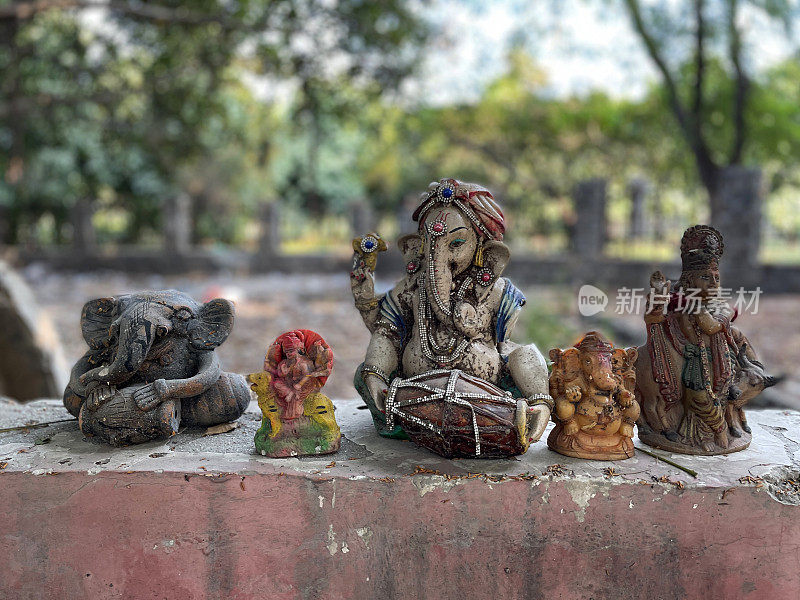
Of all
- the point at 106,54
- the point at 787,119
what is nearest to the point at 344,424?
the point at 106,54

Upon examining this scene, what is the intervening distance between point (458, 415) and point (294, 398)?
59cm

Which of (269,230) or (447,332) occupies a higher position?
(269,230)

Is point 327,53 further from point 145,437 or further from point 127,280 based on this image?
point 127,280

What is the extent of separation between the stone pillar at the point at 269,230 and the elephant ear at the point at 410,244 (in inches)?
485

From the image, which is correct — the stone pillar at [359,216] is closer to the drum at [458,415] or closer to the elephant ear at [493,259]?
the elephant ear at [493,259]

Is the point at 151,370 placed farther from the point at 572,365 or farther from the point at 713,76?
the point at 713,76

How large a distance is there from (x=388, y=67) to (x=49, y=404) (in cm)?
530

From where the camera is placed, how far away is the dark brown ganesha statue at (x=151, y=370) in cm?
238

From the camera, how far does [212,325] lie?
2551mm

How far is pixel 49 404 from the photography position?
317 centimetres

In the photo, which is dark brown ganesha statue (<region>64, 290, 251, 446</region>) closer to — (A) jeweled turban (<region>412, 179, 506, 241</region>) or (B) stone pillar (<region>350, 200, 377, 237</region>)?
(A) jeweled turban (<region>412, 179, 506, 241</region>)

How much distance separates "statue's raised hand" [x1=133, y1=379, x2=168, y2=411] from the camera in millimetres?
2361

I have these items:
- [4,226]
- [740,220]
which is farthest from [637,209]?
[4,226]

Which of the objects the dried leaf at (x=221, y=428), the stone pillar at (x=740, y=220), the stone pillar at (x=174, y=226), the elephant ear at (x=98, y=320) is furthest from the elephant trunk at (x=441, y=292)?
the stone pillar at (x=174, y=226)
